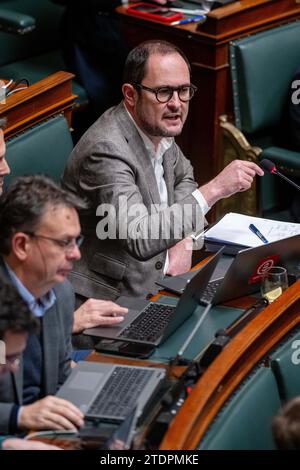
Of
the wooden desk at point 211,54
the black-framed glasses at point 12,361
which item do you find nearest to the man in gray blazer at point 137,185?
the black-framed glasses at point 12,361

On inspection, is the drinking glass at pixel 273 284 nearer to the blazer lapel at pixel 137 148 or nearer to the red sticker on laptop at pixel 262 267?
the red sticker on laptop at pixel 262 267

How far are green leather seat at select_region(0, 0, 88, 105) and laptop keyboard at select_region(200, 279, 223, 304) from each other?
1748mm

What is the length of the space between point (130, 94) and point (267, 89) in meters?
0.97

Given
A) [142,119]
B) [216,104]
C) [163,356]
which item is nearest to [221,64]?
[216,104]

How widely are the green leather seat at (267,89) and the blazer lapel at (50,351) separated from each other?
1649 mm

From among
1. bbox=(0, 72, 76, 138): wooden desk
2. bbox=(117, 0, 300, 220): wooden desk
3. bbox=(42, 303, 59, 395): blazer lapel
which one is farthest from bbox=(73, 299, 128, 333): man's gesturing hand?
bbox=(117, 0, 300, 220): wooden desk

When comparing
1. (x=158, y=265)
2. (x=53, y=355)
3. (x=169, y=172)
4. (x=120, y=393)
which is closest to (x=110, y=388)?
(x=120, y=393)

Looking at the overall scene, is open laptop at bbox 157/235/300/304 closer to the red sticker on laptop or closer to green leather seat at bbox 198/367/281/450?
the red sticker on laptop

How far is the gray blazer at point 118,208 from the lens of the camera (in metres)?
2.67

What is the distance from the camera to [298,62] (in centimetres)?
374

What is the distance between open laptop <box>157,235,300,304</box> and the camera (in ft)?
7.79

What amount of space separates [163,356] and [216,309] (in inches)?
11.0

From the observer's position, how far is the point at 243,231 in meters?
2.75

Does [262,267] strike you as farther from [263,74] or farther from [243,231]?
[263,74]
